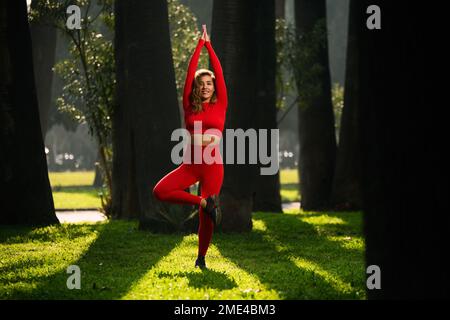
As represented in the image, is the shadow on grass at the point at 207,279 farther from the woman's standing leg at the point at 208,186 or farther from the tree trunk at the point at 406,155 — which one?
the tree trunk at the point at 406,155

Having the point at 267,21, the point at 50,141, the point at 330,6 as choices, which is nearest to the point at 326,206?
the point at 267,21

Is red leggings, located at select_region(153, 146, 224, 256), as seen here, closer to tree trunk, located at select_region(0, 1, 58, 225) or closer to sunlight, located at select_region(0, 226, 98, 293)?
sunlight, located at select_region(0, 226, 98, 293)

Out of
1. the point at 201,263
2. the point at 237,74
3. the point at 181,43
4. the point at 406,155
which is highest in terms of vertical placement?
the point at 181,43

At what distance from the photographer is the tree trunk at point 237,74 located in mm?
13023

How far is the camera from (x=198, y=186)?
13.3 m

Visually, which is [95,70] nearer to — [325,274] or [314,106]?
[314,106]

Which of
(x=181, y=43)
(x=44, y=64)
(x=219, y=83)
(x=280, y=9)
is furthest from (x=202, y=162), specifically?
(x=280, y=9)

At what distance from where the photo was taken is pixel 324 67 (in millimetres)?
22000

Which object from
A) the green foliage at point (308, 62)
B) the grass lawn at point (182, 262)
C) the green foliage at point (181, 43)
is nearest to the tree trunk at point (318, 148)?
the green foliage at point (308, 62)

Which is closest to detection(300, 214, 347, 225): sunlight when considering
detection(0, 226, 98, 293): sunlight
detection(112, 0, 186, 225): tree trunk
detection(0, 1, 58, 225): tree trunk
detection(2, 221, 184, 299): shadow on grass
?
detection(2, 221, 184, 299): shadow on grass

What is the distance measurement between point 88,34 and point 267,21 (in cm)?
403

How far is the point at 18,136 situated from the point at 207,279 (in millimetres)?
7129

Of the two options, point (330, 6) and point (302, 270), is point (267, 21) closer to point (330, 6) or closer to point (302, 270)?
point (302, 270)

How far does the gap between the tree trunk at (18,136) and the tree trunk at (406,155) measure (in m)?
9.43
